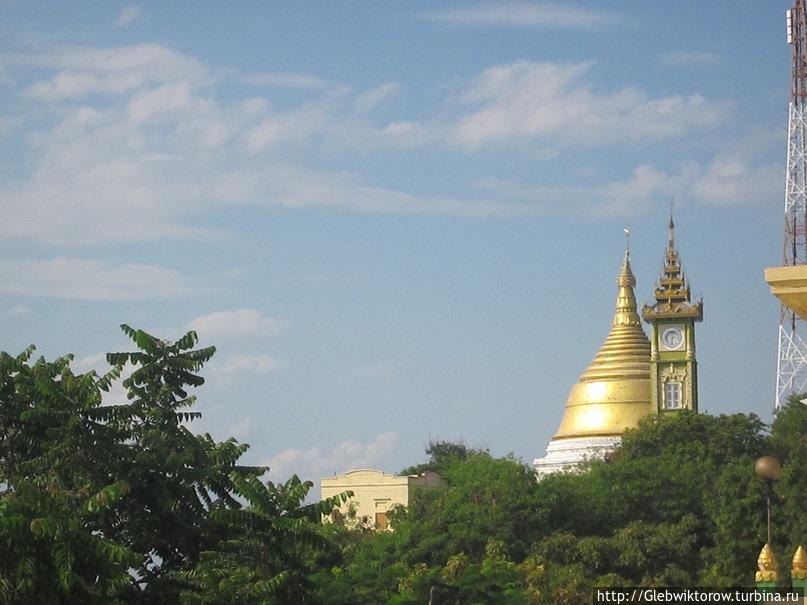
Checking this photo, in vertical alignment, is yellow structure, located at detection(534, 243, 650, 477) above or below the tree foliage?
above

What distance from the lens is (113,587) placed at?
2367 centimetres

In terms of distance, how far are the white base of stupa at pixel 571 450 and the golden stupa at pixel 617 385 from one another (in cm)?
42

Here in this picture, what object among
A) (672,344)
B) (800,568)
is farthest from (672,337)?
(800,568)

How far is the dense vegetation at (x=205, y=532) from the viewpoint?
2248 cm

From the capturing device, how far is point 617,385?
92.8 meters

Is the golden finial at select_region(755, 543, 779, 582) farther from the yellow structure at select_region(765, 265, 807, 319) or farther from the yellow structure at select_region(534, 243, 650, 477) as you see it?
the yellow structure at select_region(534, 243, 650, 477)

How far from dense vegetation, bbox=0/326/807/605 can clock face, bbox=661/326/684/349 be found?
107 feet

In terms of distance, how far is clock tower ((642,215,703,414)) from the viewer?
88.3m

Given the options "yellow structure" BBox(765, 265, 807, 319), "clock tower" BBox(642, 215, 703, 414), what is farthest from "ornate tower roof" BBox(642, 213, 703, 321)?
"yellow structure" BBox(765, 265, 807, 319)

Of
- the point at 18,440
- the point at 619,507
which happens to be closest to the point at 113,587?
the point at 18,440

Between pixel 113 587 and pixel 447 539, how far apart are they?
32.7 metres

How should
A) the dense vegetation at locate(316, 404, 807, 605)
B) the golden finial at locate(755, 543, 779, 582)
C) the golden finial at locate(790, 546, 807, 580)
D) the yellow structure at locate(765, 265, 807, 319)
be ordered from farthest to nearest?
1. the dense vegetation at locate(316, 404, 807, 605)
2. the golden finial at locate(755, 543, 779, 582)
3. the golden finial at locate(790, 546, 807, 580)
4. the yellow structure at locate(765, 265, 807, 319)

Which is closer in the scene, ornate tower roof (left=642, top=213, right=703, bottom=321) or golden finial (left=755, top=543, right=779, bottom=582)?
golden finial (left=755, top=543, right=779, bottom=582)

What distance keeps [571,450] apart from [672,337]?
8021 millimetres
